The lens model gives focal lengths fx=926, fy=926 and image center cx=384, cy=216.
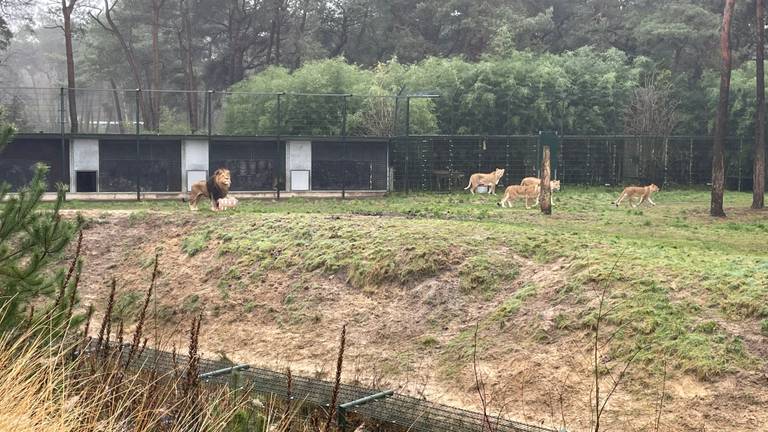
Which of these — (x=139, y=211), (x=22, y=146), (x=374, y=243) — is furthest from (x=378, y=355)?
(x=22, y=146)

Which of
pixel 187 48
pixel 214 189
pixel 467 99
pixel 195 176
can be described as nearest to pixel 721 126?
pixel 214 189

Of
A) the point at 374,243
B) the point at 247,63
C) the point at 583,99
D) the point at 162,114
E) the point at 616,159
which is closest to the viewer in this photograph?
the point at 374,243

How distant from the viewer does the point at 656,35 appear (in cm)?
4150

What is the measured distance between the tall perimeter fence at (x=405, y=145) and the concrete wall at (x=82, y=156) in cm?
24

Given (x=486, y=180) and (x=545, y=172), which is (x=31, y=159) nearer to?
(x=486, y=180)

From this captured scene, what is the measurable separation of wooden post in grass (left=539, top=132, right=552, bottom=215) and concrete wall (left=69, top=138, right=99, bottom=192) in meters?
13.1

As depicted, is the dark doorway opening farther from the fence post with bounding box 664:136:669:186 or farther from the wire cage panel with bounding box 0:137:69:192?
the fence post with bounding box 664:136:669:186

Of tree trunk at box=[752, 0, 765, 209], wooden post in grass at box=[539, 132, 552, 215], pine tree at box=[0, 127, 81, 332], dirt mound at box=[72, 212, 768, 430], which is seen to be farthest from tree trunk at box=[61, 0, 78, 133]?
pine tree at box=[0, 127, 81, 332]

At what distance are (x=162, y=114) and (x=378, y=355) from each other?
3746 centimetres

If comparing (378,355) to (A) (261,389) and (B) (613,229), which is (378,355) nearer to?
(A) (261,389)

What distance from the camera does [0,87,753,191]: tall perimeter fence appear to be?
1066 inches

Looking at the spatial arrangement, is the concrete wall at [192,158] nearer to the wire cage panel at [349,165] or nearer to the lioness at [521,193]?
the wire cage panel at [349,165]

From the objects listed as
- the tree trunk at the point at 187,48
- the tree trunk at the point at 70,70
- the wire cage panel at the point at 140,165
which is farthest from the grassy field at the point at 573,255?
the tree trunk at the point at 187,48

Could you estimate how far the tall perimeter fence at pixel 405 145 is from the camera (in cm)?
2708
